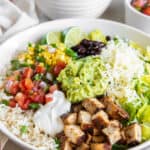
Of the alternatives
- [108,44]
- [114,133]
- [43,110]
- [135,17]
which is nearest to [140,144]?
[114,133]

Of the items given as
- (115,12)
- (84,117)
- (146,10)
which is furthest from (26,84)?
Answer: (115,12)

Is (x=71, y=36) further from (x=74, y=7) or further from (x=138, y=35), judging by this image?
(x=138, y=35)

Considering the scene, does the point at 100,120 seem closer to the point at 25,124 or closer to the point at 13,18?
the point at 25,124

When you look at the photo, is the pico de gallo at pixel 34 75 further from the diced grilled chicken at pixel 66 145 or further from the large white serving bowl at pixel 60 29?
the diced grilled chicken at pixel 66 145

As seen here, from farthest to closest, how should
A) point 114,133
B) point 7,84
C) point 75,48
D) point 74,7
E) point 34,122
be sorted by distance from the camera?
1. point 74,7
2. point 75,48
3. point 7,84
4. point 34,122
5. point 114,133

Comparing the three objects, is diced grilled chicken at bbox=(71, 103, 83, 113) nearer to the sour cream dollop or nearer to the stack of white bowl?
the sour cream dollop

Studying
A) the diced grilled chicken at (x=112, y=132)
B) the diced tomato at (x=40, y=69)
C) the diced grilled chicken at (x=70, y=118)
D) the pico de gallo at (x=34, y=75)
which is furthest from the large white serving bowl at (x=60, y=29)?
the diced grilled chicken at (x=112, y=132)
